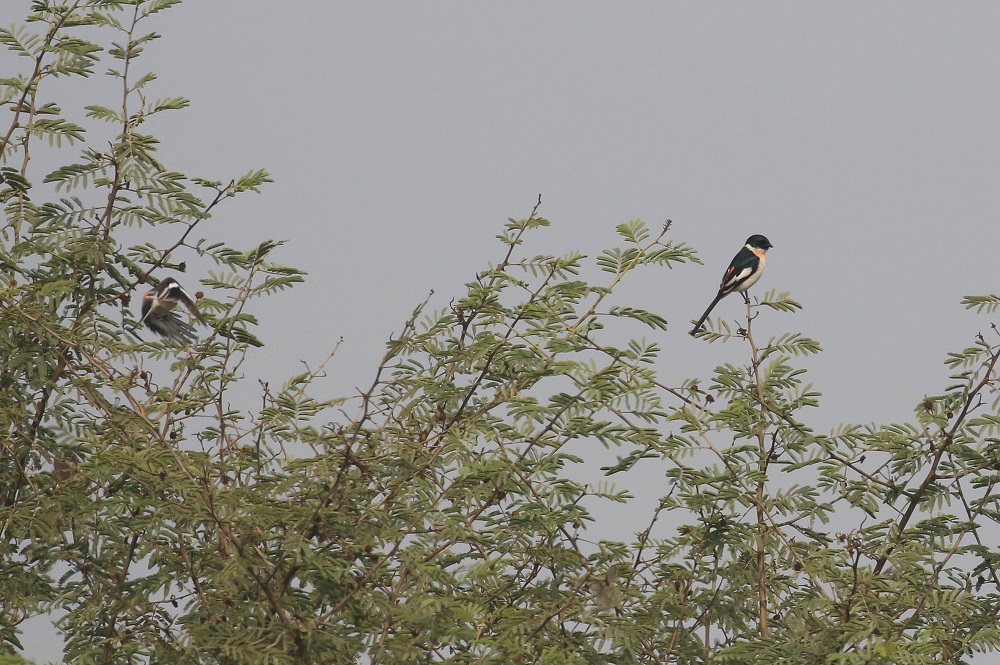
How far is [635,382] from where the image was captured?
19.1 ft

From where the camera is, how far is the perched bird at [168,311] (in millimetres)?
6742

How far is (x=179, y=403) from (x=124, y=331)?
3.46 ft

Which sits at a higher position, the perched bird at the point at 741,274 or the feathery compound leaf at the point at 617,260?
the perched bird at the point at 741,274

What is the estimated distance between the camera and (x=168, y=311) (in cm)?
682

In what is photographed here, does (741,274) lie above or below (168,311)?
above

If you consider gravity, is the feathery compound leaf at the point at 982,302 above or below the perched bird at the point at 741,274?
below

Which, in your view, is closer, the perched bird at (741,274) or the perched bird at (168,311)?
the perched bird at (168,311)

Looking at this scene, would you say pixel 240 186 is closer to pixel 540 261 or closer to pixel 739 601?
pixel 540 261

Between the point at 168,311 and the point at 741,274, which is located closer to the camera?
the point at 168,311

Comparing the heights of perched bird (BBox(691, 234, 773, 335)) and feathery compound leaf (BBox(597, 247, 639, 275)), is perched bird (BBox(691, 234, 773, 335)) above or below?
above

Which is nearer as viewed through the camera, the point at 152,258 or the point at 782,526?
the point at 782,526

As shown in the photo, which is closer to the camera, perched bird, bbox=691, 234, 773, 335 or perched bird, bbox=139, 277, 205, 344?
perched bird, bbox=139, 277, 205, 344

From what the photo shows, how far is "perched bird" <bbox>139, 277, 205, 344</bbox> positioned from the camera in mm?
6742

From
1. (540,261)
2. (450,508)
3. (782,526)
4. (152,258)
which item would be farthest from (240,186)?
(782,526)
